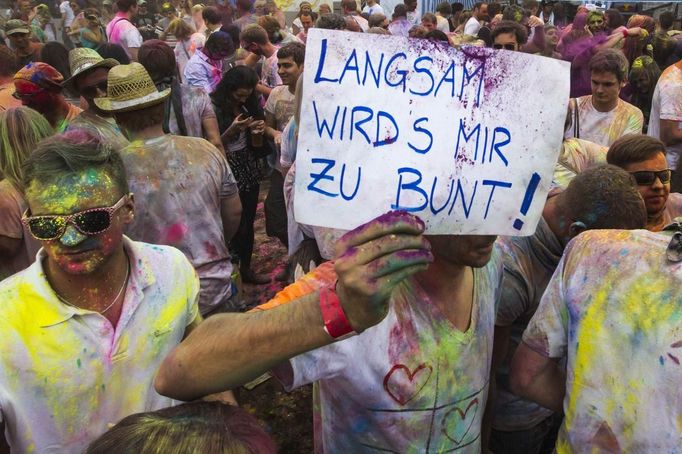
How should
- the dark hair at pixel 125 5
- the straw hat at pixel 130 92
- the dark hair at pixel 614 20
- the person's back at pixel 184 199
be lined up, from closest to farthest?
1. the person's back at pixel 184 199
2. the straw hat at pixel 130 92
3. the dark hair at pixel 614 20
4. the dark hair at pixel 125 5

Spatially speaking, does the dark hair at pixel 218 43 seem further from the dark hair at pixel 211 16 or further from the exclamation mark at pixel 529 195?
the exclamation mark at pixel 529 195

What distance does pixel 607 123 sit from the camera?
4.15m

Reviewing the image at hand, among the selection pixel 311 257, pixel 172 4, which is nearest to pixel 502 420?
pixel 311 257

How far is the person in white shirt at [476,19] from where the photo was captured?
996cm

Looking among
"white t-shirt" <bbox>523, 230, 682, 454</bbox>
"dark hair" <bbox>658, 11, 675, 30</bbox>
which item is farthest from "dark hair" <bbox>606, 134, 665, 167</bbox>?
"dark hair" <bbox>658, 11, 675, 30</bbox>

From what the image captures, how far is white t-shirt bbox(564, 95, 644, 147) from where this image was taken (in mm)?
4105

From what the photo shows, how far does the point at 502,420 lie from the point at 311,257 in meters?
1.23

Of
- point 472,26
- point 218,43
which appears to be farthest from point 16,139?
point 472,26

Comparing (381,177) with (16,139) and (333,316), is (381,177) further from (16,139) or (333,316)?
(16,139)

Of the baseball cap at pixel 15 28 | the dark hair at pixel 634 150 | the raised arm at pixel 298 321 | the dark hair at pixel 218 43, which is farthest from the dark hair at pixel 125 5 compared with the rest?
the raised arm at pixel 298 321

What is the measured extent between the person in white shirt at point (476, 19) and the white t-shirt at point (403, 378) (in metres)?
9.24

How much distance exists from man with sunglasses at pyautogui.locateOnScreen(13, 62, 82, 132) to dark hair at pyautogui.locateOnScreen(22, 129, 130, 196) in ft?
7.60

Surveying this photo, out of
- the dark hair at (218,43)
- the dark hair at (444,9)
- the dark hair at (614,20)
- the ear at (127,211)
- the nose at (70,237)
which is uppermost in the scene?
the nose at (70,237)

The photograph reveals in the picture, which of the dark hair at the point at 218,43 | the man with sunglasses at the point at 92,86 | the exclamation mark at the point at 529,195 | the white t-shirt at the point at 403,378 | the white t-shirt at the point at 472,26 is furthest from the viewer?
the white t-shirt at the point at 472,26
